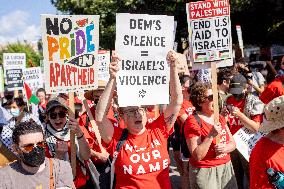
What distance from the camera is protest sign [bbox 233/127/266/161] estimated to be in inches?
202

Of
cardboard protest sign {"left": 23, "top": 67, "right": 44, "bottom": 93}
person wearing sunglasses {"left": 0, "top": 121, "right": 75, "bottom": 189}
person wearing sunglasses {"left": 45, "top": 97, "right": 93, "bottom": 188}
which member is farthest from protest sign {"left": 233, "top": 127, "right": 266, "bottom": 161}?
cardboard protest sign {"left": 23, "top": 67, "right": 44, "bottom": 93}

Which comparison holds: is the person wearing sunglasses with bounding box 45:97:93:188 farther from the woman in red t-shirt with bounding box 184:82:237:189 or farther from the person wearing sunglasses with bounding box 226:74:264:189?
the person wearing sunglasses with bounding box 226:74:264:189

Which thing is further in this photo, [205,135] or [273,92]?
[273,92]

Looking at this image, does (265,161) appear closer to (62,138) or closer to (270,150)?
(270,150)

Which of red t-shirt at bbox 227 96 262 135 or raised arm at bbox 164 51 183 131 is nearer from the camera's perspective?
raised arm at bbox 164 51 183 131

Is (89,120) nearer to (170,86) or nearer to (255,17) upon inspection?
(170,86)

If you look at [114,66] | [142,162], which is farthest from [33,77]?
[142,162]

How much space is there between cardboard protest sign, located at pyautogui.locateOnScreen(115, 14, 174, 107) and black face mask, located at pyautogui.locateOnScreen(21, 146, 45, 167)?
103 centimetres

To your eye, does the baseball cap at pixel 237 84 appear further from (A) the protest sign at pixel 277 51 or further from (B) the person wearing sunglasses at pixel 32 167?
(A) the protest sign at pixel 277 51

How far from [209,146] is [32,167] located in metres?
1.78

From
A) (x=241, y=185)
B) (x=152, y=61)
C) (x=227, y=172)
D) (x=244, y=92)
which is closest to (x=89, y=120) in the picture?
(x=152, y=61)

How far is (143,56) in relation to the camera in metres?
4.16

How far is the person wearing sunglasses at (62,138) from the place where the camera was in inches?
171

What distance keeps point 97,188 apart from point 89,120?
891 millimetres
